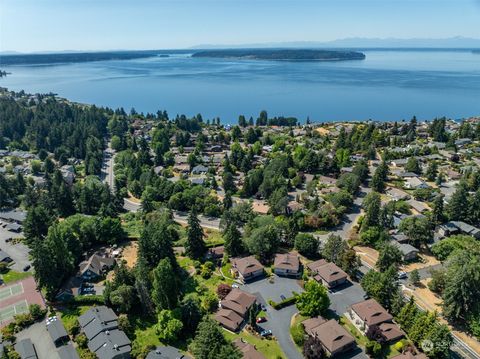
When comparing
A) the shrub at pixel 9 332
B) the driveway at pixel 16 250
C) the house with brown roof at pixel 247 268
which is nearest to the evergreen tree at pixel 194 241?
the house with brown roof at pixel 247 268

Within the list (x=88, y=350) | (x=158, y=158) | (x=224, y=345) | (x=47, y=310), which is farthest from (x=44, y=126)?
(x=224, y=345)

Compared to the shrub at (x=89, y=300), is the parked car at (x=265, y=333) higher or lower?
lower

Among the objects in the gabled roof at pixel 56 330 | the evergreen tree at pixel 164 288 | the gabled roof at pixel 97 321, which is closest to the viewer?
the gabled roof at pixel 56 330

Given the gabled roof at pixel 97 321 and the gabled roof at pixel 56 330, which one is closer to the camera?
the gabled roof at pixel 56 330

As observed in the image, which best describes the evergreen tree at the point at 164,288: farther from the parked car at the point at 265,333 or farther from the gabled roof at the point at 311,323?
the gabled roof at the point at 311,323

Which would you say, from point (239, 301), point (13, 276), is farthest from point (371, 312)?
point (13, 276)

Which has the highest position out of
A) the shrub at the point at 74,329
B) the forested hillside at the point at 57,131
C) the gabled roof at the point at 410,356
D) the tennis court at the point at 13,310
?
the forested hillside at the point at 57,131

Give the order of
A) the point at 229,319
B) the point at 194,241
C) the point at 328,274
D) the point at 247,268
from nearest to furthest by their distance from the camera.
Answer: the point at 229,319 < the point at 328,274 < the point at 247,268 < the point at 194,241

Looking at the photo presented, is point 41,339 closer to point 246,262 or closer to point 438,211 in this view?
point 246,262
